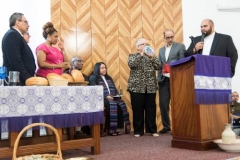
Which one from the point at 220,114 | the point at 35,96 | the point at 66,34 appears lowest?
the point at 220,114

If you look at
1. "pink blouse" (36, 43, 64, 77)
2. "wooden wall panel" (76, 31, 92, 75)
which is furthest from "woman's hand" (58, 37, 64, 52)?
"pink blouse" (36, 43, 64, 77)

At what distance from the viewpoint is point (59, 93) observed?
3236mm

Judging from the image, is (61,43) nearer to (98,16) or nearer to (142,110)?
(98,16)

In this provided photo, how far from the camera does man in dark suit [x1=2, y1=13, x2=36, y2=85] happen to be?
11.7ft

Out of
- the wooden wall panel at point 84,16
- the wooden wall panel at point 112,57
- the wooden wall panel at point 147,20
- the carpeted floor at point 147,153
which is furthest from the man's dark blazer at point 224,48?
the wooden wall panel at point 147,20

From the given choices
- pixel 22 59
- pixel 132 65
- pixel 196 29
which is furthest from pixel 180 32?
pixel 22 59

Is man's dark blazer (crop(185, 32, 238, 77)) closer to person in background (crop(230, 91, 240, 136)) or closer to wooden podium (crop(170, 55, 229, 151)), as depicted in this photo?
wooden podium (crop(170, 55, 229, 151))

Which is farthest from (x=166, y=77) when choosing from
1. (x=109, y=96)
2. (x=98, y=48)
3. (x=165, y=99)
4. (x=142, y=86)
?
(x=98, y=48)

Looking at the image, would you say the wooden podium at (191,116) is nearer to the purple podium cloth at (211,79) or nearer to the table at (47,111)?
the purple podium cloth at (211,79)

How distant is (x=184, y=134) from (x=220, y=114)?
0.49 metres

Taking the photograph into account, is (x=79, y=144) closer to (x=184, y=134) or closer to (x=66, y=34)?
(x=184, y=134)

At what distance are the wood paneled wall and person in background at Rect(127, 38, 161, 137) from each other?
4.12 feet

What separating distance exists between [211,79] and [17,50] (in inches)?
86.1

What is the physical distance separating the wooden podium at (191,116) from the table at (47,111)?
3.12 ft
